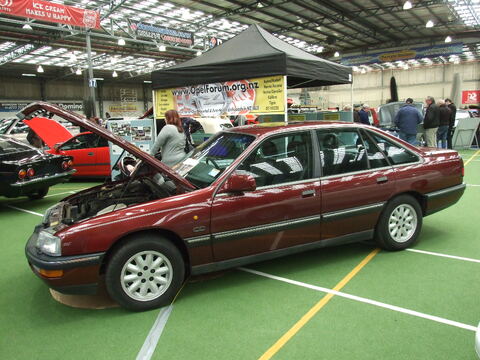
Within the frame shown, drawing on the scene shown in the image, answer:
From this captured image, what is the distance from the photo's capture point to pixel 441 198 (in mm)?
4285

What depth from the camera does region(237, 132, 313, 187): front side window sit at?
342 centimetres

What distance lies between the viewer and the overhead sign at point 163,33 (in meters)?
16.2

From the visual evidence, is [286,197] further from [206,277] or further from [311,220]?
[206,277]

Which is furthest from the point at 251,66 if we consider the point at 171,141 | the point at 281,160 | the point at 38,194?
the point at 38,194

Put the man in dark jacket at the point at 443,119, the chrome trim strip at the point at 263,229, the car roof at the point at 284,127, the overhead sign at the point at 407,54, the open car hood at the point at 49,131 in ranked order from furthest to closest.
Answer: the overhead sign at the point at 407,54, the man in dark jacket at the point at 443,119, the open car hood at the point at 49,131, the car roof at the point at 284,127, the chrome trim strip at the point at 263,229

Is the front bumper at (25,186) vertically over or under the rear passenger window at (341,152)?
under

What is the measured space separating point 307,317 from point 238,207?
1.02 m

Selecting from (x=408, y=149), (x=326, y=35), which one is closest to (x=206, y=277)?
(x=408, y=149)

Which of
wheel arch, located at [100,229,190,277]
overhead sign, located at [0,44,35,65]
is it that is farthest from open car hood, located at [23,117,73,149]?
overhead sign, located at [0,44,35,65]

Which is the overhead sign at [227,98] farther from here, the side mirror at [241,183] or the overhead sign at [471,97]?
the overhead sign at [471,97]

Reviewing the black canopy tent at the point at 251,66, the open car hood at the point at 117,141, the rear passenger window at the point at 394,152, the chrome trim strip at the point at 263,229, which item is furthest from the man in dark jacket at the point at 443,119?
the open car hood at the point at 117,141

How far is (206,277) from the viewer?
3.72 metres

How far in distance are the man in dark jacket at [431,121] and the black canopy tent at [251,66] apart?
15.4 feet

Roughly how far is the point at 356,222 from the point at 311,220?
22.2 inches
